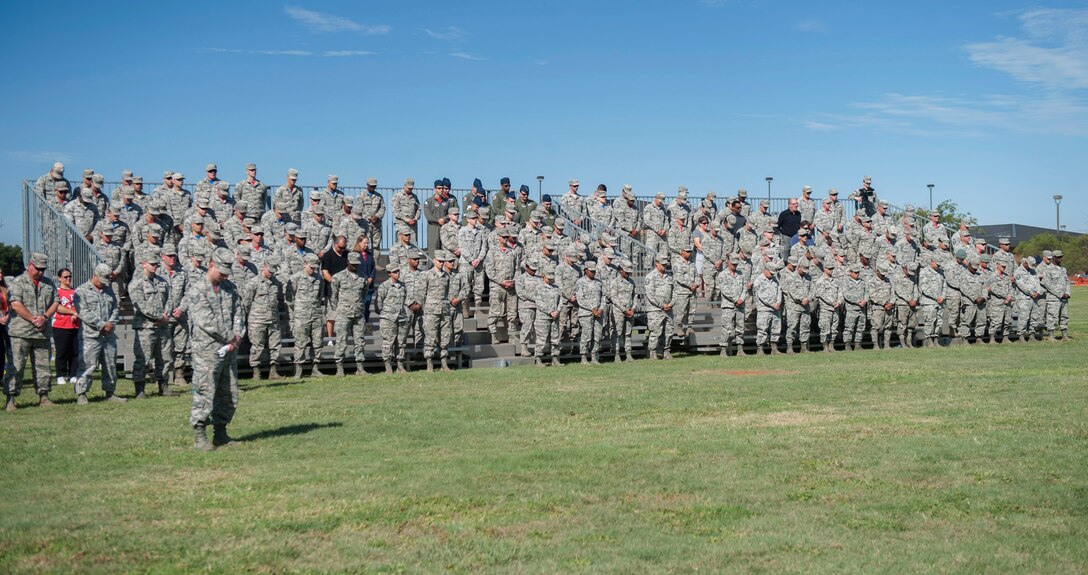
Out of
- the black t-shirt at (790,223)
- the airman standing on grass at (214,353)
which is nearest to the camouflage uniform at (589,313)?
the black t-shirt at (790,223)

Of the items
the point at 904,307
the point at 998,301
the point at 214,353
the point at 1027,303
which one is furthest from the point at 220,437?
the point at 1027,303

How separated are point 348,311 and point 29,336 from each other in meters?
5.81

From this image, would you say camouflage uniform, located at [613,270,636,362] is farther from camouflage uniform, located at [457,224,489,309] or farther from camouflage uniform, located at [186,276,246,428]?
camouflage uniform, located at [186,276,246,428]

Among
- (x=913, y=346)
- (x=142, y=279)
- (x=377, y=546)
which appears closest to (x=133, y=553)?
(x=377, y=546)

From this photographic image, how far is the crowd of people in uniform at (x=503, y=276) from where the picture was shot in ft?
58.7

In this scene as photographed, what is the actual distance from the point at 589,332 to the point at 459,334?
2703 millimetres

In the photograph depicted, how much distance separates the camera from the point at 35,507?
915cm

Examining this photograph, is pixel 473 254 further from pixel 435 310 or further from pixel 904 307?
pixel 904 307

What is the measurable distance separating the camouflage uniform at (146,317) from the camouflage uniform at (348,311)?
374 centimetres

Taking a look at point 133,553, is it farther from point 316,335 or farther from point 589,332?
point 589,332

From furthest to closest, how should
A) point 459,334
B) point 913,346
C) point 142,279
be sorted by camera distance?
point 913,346, point 459,334, point 142,279

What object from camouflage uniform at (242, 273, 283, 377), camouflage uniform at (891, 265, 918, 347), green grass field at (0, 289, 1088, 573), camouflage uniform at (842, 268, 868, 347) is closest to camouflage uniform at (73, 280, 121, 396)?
green grass field at (0, 289, 1088, 573)

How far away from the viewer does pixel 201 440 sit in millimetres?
11750

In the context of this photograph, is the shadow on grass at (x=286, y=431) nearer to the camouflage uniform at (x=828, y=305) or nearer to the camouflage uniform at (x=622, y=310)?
the camouflage uniform at (x=622, y=310)
